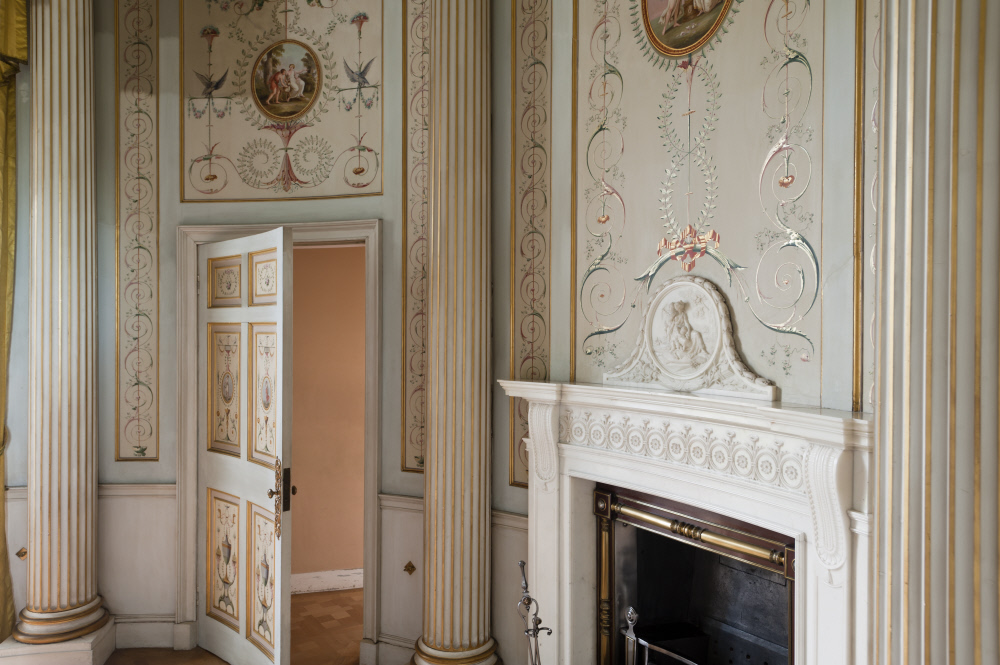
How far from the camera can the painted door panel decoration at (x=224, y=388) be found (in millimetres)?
3457

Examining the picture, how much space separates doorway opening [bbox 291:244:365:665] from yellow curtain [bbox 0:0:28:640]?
1575 mm

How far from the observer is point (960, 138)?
4.08 feet

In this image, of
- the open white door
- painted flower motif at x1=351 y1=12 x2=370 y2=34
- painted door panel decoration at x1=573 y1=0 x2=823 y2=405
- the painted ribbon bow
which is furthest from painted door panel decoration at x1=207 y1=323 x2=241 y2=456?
the painted ribbon bow

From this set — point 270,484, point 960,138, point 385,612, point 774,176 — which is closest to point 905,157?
point 960,138

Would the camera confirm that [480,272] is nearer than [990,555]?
No

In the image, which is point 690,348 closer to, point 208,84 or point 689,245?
point 689,245

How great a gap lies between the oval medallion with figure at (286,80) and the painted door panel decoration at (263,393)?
115cm

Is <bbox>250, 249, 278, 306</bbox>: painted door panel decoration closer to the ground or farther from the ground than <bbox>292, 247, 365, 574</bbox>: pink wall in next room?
farther from the ground

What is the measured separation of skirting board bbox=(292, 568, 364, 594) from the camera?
4.62 metres

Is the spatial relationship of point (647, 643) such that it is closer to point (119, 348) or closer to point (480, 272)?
point (480, 272)

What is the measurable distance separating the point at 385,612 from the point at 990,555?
2.78m

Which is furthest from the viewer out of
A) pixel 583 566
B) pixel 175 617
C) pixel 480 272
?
pixel 175 617

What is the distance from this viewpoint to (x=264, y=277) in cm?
319

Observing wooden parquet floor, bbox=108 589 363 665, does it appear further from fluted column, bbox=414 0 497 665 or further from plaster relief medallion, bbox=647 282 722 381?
plaster relief medallion, bbox=647 282 722 381
